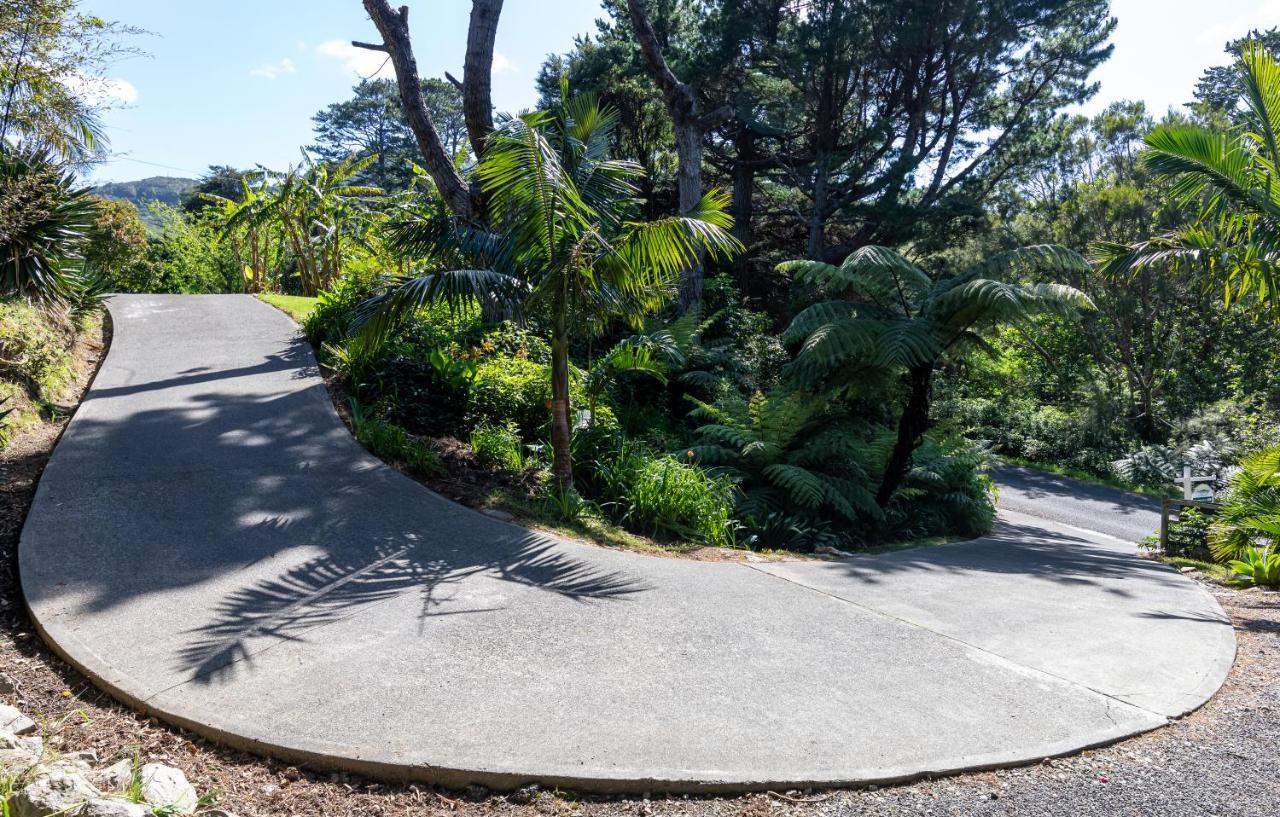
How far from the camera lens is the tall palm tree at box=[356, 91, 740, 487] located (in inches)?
266

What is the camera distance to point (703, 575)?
6090 millimetres

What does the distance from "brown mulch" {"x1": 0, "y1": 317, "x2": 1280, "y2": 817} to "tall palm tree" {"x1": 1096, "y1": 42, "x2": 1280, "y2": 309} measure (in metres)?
6.07

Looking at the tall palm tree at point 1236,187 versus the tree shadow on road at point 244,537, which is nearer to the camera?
the tree shadow on road at point 244,537

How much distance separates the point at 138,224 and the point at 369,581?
23.9 metres

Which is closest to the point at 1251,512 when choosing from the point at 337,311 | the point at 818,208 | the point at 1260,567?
the point at 1260,567

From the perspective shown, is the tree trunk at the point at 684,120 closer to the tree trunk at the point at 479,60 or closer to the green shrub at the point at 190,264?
the tree trunk at the point at 479,60

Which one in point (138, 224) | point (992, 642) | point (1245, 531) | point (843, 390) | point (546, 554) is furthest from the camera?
point (138, 224)

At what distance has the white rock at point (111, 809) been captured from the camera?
8.36ft

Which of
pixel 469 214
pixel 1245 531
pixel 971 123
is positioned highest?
pixel 971 123

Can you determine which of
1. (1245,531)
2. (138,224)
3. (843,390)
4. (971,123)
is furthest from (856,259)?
(138,224)

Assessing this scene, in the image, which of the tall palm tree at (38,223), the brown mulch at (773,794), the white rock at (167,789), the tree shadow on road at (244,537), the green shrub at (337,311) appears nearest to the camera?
the white rock at (167,789)

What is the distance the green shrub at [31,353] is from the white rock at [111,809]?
7688 mm

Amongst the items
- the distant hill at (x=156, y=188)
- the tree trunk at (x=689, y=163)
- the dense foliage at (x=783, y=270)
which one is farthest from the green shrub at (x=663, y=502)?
the distant hill at (x=156, y=188)

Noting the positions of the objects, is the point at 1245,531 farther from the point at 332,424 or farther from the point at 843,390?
the point at 332,424
